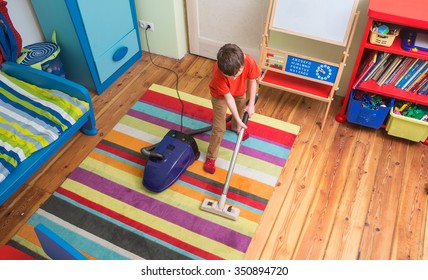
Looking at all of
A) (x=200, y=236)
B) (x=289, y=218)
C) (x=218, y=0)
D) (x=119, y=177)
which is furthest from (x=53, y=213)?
(x=218, y=0)

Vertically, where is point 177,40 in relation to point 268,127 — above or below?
above

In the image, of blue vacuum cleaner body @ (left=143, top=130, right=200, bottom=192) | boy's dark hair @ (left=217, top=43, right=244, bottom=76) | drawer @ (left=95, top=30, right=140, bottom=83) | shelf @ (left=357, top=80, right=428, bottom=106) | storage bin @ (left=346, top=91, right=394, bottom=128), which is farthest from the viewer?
drawer @ (left=95, top=30, right=140, bottom=83)

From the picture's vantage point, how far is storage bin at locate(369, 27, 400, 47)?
209cm

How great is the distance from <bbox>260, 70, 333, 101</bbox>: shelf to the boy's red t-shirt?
508 mm

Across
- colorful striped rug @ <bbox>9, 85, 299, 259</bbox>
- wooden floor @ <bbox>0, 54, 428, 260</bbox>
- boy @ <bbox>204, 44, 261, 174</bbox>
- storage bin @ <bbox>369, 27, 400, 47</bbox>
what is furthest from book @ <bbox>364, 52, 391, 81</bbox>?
boy @ <bbox>204, 44, 261, 174</bbox>

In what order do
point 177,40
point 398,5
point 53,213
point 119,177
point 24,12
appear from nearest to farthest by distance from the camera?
1. point 398,5
2. point 53,213
3. point 119,177
4. point 24,12
5. point 177,40

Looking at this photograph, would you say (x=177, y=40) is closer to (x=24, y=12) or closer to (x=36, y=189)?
(x=24, y=12)

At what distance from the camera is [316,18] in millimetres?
2289

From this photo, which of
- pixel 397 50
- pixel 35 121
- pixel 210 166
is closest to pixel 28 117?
pixel 35 121

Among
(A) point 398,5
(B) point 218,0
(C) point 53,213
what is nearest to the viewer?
(A) point 398,5

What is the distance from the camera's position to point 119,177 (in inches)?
92.7

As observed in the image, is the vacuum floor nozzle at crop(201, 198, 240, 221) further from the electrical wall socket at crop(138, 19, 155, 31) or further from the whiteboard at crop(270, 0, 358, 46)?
the electrical wall socket at crop(138, 19, 155, 31)

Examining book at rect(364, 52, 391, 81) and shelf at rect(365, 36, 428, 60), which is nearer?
shelf at rect(365, 36, 428, 60)

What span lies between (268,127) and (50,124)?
1.44m
